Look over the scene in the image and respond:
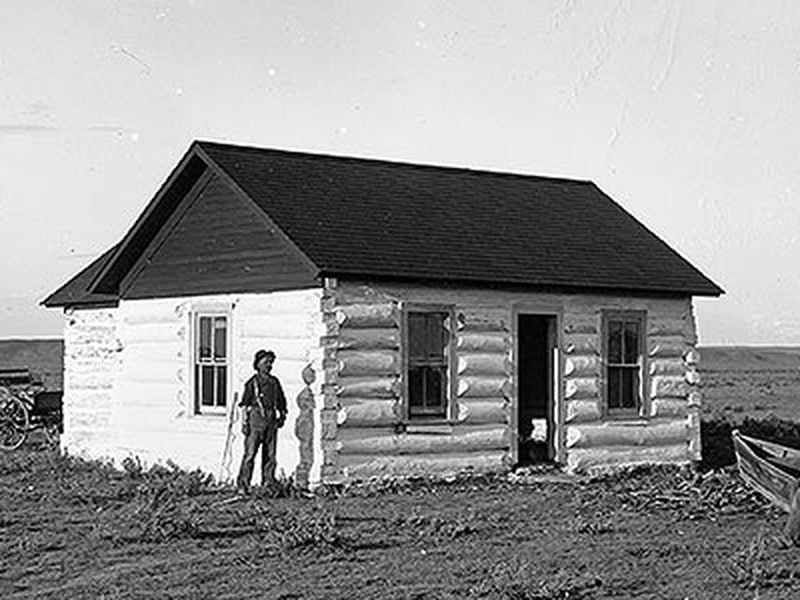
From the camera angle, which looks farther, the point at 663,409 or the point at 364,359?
the point at 663,409

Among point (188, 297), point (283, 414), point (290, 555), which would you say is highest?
point (188, 297)

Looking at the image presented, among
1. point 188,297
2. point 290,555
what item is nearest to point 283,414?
point 188,297

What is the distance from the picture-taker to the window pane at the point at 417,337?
21.1m

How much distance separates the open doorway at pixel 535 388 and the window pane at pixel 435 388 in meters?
1.88

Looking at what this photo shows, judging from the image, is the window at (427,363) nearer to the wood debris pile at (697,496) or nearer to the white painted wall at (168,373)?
the white painted wall at (168,373)

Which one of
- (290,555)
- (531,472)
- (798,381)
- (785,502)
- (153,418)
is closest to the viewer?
(290,555)

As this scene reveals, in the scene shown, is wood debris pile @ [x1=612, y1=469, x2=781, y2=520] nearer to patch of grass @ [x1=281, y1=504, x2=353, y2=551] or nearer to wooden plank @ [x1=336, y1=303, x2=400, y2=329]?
wooden plank @ [x1=336, y1=303, x2=400, y2=329]

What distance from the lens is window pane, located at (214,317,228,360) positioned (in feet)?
73.6

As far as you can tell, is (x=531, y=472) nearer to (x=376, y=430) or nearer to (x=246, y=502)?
(x=376, y=430)

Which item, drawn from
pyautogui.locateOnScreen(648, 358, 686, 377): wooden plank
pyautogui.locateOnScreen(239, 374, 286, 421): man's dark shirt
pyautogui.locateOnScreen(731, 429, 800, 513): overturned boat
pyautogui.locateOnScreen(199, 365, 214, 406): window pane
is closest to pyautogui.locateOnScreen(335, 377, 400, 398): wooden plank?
pyautogui.locateOnScreen(239, 374, 286, 421): man's dark shirt

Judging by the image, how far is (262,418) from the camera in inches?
794

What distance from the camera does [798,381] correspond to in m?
89.5

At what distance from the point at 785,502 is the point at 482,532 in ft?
11.2

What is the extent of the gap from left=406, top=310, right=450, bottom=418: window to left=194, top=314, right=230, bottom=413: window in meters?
2.93
